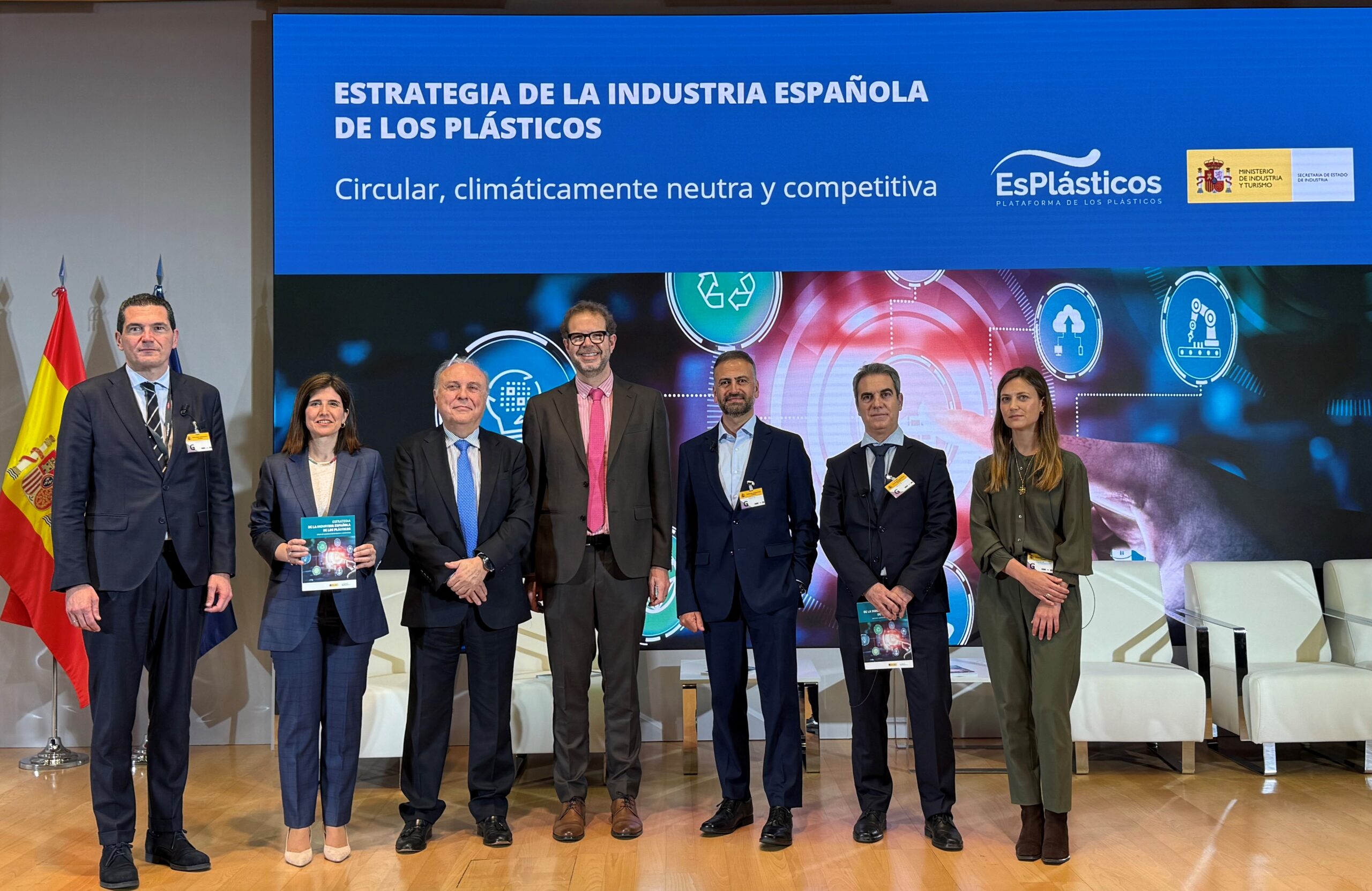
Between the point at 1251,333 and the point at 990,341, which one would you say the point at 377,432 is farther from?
the point at 1251,333

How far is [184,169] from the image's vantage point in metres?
5.70

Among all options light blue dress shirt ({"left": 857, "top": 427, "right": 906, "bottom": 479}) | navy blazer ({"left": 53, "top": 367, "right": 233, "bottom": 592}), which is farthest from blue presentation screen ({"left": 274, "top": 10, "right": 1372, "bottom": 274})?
navy blazer ({"left": 53, "top": 367, "right": 233, "bottom": 592})

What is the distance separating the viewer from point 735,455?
398 cm

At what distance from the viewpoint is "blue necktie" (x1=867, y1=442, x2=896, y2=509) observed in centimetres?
384

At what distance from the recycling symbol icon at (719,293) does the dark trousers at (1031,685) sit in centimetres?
228

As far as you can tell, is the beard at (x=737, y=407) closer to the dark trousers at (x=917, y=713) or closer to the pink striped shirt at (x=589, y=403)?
the pink striped shirt at (x=589, y=403)

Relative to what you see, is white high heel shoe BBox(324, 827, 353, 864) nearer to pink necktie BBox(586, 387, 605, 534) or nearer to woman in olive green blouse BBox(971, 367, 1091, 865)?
pink necktie BBox(586, 387, 605, 534)

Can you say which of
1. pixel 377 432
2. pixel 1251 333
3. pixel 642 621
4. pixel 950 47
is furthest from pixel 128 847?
pixel 1251 333

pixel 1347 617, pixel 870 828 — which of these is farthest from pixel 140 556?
pixel 1347 617

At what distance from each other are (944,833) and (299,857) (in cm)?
219

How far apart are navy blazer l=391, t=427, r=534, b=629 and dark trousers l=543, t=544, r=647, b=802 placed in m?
0.19

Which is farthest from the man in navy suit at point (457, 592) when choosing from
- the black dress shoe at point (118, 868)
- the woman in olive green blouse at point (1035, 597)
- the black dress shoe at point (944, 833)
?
the woman in olive green blouse at point (1035, 597)

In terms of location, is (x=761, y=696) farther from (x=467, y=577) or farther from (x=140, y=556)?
(x=140, y=556)

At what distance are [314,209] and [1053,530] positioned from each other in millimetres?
3916
